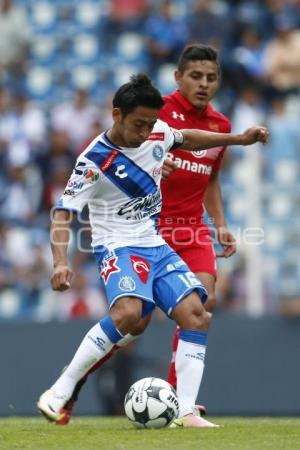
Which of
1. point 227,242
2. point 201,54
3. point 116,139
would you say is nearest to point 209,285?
point 227,242

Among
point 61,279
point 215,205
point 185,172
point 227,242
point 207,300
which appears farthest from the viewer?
point 215,205

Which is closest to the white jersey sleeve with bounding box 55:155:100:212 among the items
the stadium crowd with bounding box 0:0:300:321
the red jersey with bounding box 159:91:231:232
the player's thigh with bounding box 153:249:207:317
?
the player's thigh with bounding box 153:249:207:317

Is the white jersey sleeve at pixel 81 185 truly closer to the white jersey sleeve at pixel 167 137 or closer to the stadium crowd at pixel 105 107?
the white jersey sleeve at pixel 167 137

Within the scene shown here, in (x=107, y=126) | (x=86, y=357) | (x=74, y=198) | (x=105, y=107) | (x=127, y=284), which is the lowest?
(x=86, y=357)

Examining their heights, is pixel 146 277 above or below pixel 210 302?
above

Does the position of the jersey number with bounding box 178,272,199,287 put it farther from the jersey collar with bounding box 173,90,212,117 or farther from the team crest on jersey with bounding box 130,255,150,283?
the jersey collar with bounding box 173,90,212,117

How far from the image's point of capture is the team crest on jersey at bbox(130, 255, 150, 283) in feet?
26.0

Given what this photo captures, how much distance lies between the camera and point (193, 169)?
912 centimetres

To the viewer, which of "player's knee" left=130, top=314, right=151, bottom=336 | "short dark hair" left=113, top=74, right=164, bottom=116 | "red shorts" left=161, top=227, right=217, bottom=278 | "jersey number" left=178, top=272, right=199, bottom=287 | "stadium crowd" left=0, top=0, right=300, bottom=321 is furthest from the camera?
"stadium crowd" left=0, top=0, right=300, bottom=321

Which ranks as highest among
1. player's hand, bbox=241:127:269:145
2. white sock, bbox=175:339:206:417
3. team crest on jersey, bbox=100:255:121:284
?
player's hand, bbox=241:127:269:145

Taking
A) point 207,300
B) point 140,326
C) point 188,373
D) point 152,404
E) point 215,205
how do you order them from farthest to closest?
point 215,205 < point 207,300 < point 140,326 < point 188,373 < point 152,404

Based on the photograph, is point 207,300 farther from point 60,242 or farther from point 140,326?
point 60,242

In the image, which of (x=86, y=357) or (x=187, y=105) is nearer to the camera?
(x=86, y=357)

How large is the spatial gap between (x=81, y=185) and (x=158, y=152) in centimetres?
68
